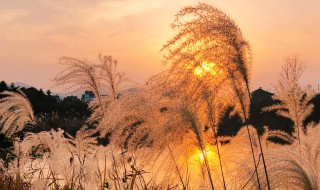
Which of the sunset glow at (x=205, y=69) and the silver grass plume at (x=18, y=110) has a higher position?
the silver grass plume at (x=18, y=110)

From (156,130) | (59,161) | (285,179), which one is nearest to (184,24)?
(156,130)

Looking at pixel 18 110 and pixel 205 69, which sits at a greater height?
pixel 18 110

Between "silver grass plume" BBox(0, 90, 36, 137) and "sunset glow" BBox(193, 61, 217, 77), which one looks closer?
"sunset glow" BBox(193, 61, 217, 77)

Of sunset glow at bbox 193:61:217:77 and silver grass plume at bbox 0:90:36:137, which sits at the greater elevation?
silver grass plume at bbox 0:90:36:137

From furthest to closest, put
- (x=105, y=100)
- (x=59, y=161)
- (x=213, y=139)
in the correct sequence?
(x=105, y=100), (x=59, y=161), (x=213, y=139)

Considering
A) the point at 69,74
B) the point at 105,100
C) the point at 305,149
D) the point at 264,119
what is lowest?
the point at 305,149

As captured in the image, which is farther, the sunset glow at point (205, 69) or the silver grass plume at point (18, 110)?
the silver grass plume at point (18, 110)

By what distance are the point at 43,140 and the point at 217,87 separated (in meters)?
3.84

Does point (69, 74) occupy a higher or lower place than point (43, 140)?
higher

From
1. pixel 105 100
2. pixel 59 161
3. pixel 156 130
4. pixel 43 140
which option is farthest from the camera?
pixel 43 140

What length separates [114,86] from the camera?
661cm

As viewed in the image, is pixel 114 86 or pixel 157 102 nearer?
pixel 157 102

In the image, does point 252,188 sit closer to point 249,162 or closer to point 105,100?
point 249,162

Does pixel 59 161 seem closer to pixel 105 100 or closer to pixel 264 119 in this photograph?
pixel 105 100
